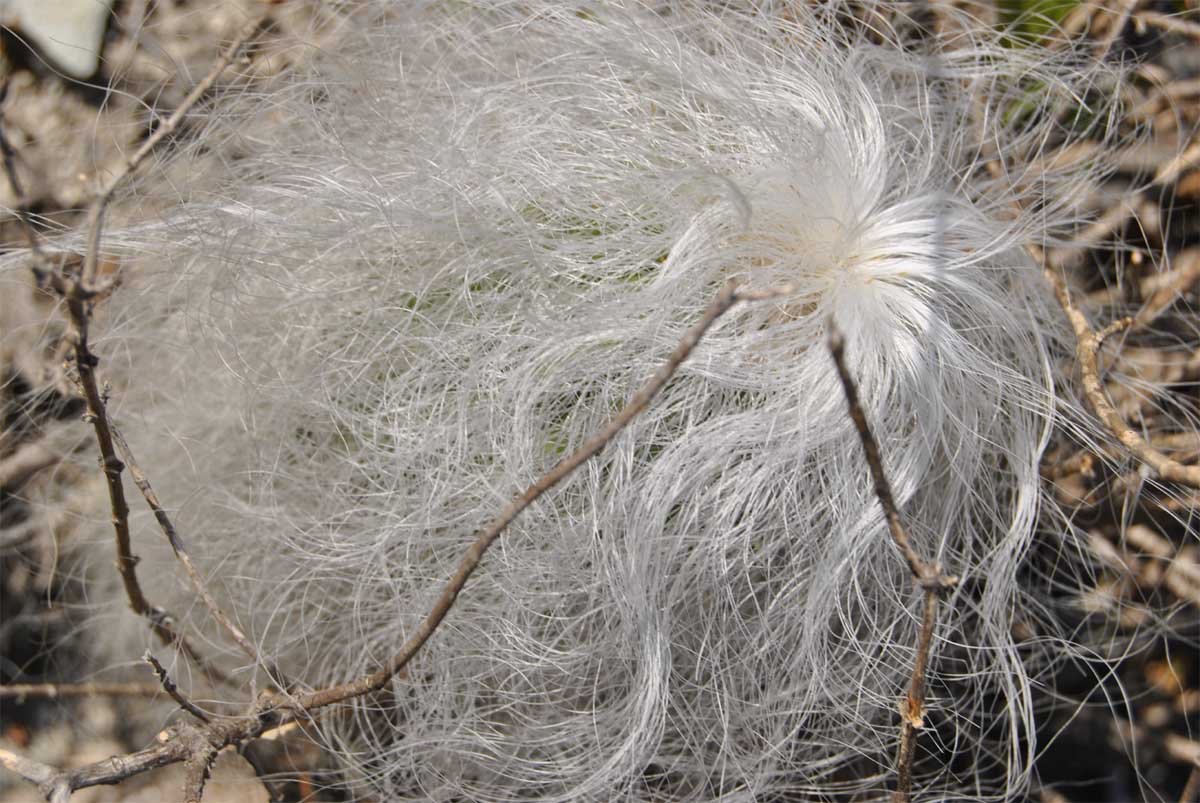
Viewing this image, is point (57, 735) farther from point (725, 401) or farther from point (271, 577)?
point (725, 401)

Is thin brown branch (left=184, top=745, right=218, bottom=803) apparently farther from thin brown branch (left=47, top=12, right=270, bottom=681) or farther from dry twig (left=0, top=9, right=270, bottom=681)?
thin brown branch (left=47, top=12, right=270, bottom=681)

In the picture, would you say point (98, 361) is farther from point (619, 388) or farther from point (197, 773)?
point (619, 388)

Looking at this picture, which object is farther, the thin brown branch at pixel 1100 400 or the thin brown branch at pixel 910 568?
the thin brown branch at pixel 1100 400

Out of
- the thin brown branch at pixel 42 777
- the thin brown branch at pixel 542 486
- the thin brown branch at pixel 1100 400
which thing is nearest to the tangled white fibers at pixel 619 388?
the thin brown branch at pixel 1100 400

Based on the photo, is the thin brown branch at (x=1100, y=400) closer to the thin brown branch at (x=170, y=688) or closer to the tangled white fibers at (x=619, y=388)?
the tangled white fibers at (x=619, y=388)

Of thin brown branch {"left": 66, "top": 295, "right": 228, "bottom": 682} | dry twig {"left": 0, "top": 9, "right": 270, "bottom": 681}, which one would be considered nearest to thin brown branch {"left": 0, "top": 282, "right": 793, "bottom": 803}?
dry twig {"left": 0, "top": 9, "right": 270, "bottom": 681}
